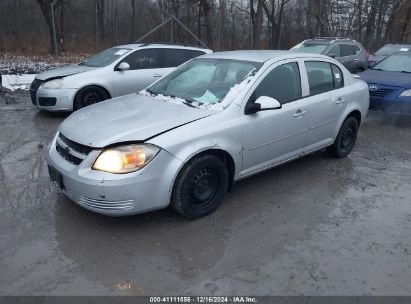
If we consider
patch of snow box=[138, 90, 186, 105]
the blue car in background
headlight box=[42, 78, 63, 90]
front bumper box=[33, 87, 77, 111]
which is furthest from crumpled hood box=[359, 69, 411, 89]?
headlight box=[42, 78, 63, 90]

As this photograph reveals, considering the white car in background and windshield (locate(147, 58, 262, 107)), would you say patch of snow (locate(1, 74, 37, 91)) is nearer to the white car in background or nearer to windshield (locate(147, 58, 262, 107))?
the white car in background

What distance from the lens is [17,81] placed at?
37.8 ft

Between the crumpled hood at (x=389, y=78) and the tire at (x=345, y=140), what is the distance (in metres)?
2.72

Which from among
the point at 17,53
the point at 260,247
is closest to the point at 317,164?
the point at 260,247

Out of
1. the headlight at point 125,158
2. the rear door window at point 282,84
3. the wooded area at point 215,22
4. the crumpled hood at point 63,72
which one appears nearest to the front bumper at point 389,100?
the rear door window at point 282,84

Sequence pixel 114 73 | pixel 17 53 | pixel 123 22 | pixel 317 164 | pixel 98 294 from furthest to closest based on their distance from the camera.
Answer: pixel 123 22 → pixel 17 53 → pixel 114 73 → pixel 317 164 → pixel 98 294

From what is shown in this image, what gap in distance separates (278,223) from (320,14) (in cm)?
3119

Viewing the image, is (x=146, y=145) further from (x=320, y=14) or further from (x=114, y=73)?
(x=320, y=14)

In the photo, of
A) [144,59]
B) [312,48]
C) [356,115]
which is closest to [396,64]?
[312,48]

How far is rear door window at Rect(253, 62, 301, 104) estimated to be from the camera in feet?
14.0

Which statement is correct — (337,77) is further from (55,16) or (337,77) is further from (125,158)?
(55,16)

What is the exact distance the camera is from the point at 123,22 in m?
35.0

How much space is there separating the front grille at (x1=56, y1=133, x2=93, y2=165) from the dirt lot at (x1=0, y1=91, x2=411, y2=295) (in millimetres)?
585

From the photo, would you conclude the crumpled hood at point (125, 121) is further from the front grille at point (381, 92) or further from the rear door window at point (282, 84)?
the front grille at point (381, 92)
